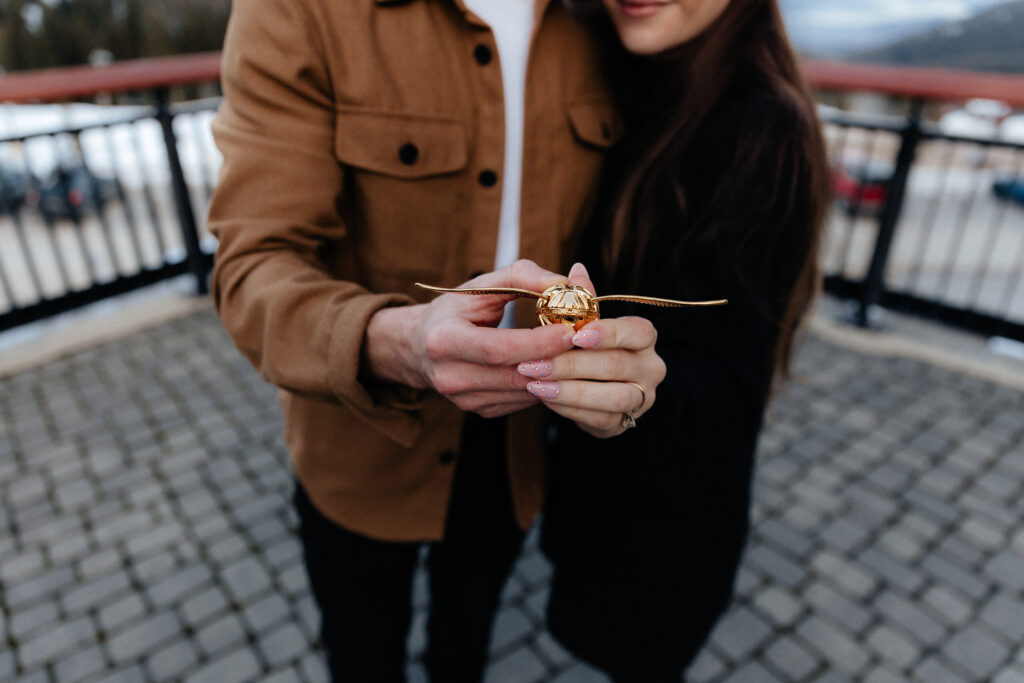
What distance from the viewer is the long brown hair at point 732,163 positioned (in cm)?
127

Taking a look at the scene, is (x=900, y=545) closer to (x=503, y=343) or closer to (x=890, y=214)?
(x=890, y=214)

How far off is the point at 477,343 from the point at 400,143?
0.60 metres

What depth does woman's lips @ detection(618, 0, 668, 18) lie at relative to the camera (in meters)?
1.32

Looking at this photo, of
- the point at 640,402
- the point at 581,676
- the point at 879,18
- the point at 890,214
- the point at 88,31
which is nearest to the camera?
the point at 640,402

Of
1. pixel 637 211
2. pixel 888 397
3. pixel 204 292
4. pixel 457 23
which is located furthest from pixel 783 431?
pixel 204 292

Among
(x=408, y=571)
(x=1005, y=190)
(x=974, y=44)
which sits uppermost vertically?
(x=974, y=44)

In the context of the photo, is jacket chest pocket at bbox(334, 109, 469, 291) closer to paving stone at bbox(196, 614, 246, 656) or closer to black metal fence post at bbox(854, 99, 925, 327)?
paving stone at bbox(196, 614, 246, 656)

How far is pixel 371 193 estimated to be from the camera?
1323 mm

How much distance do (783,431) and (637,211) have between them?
3.08 m

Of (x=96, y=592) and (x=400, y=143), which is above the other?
(x=400, y=143)

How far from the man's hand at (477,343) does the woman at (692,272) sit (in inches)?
7.8

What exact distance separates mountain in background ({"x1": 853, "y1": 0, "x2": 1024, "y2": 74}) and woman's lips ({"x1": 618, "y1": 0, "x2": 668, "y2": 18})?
12.9 feet

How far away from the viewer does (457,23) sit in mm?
1312

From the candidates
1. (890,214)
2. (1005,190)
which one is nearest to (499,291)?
(890,214)
